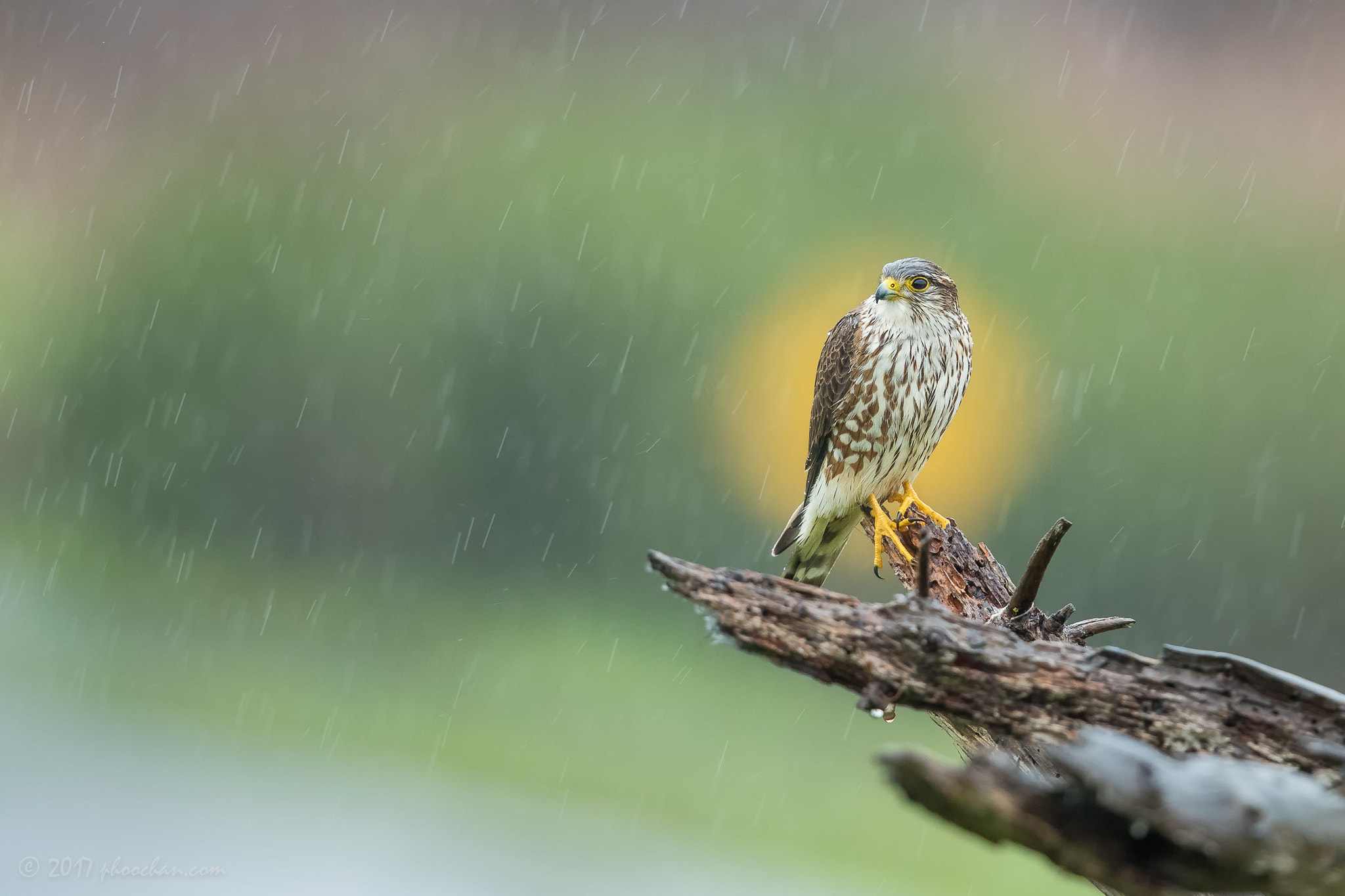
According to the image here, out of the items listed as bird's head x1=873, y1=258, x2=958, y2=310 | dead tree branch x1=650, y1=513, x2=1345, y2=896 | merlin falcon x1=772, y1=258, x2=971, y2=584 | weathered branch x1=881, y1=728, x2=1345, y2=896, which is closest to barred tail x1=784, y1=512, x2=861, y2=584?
merlin falcon x1=772, y1=258, x2=971, y2=584

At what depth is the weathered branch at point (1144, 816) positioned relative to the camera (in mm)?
958

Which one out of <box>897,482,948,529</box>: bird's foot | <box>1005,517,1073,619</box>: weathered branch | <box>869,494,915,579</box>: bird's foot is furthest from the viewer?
<box>869,494,915,579</box>: bird's foot

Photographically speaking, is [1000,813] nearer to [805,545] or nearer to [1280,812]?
[1280,812]

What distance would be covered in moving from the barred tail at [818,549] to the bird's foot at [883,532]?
0.46ft

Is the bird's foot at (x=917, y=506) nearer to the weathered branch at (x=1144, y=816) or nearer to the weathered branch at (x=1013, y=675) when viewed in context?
the weathered branch at (x=1013, y=675)

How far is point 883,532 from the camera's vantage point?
279cm

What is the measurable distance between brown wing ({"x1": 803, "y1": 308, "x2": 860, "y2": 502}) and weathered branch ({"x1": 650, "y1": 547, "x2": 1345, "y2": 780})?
1693 millimetres

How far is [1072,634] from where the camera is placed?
75.4 inches

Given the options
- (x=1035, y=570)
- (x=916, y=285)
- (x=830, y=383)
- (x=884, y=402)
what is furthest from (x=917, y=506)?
(x=1035, y=570)

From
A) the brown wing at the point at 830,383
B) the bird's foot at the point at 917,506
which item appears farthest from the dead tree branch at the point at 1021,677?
the brown wing at the point at 830,383

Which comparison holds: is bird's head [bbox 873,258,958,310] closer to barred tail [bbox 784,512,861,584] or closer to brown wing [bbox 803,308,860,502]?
brown wing [bbox 803,308,860,502]

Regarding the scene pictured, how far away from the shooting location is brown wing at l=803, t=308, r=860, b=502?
9.94ft

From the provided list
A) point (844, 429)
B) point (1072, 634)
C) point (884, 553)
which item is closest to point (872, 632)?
point (1072, 634)

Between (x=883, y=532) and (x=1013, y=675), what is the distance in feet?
4.76
